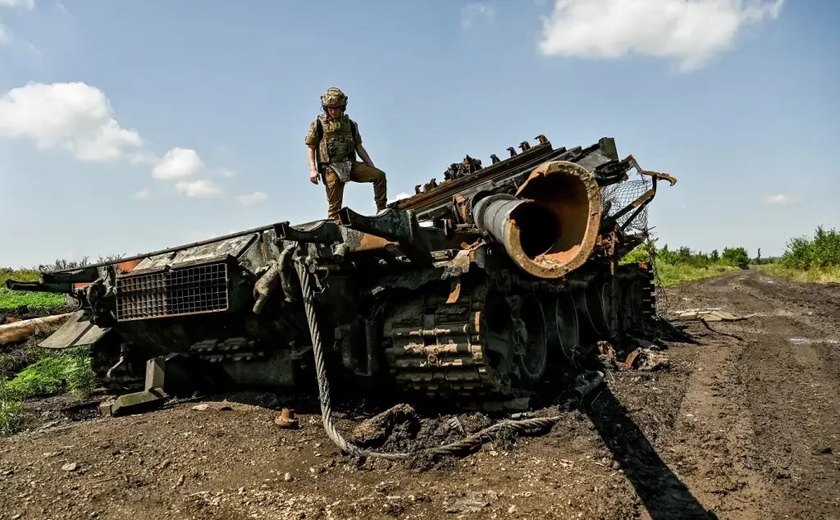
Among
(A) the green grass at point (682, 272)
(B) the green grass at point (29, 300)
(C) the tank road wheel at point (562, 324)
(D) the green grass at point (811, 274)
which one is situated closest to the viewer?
(C) the tank road wheel at point (562, 324)

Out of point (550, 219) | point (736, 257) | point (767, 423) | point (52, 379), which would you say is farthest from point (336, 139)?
point (736, 257)

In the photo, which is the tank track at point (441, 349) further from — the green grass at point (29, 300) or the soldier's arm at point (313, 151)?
the green grass at point (29, 300)

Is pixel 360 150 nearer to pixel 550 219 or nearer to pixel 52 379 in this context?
pixel 550 219

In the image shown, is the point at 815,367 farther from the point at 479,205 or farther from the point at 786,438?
the point at 479,205

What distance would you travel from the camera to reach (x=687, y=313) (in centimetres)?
1518

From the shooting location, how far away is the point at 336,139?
6.88 metres

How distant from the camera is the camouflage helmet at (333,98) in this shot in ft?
22.2

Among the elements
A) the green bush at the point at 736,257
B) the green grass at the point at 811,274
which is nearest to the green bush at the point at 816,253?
the green grass at the point at 811,274

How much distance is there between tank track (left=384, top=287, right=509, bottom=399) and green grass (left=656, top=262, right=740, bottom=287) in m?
25.1

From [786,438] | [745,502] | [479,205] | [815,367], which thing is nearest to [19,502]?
[479,205]

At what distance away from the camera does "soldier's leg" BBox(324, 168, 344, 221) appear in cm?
704

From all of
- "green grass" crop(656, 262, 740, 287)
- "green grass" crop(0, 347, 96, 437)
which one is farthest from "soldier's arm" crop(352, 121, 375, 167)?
"green grass" crop(656, 262, 740, 287)

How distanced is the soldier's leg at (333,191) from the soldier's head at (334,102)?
614mm

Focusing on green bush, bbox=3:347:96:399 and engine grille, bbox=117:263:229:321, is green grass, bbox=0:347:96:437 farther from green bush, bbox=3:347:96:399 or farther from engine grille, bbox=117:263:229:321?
engine grille, bbox=117:263:229:321
